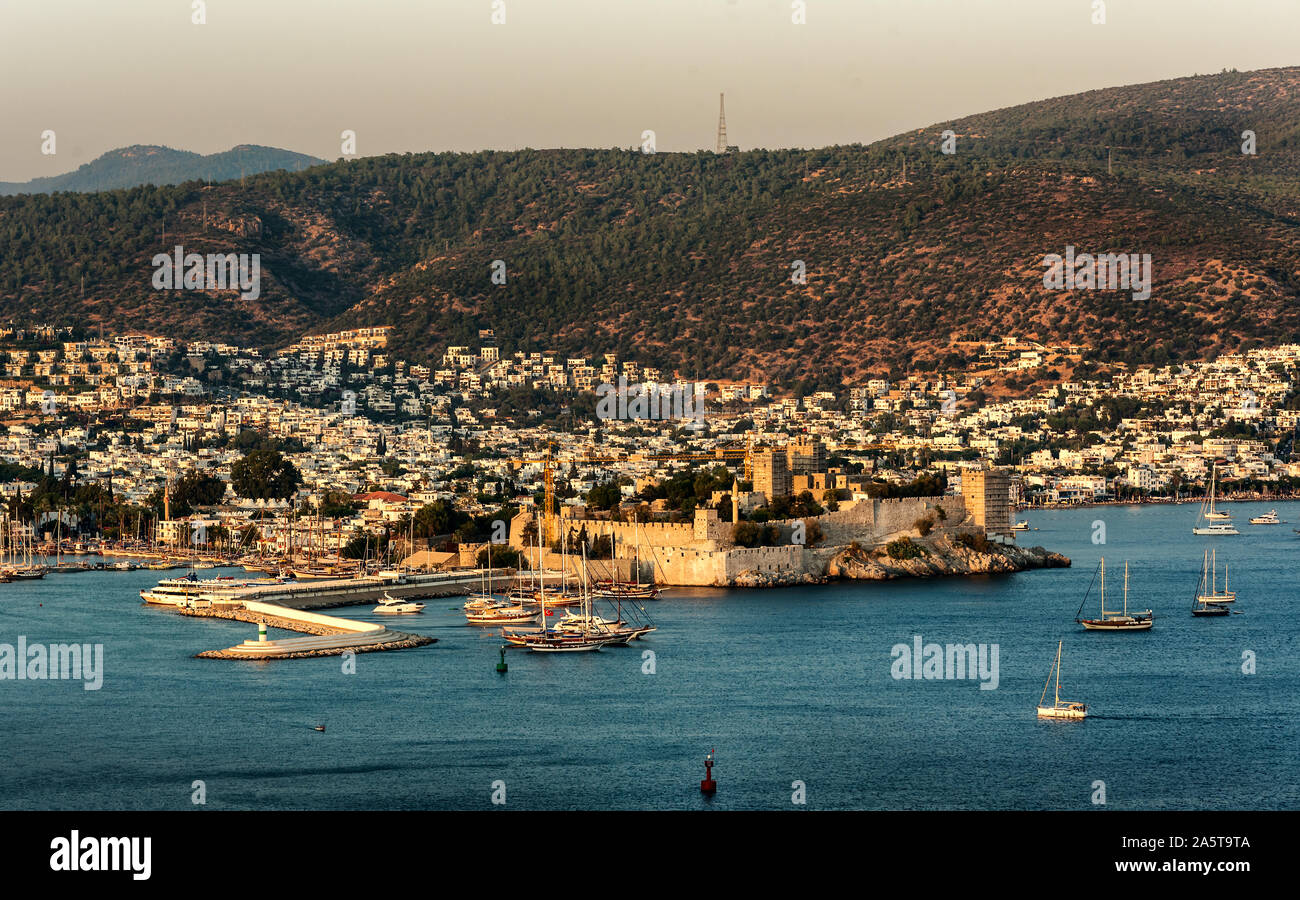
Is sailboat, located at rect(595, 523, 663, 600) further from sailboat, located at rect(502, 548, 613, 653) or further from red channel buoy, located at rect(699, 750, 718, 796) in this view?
red channel buoy, located at rect(699, 750, 718, 796)

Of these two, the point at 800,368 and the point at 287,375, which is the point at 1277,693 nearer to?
the point at 800,368

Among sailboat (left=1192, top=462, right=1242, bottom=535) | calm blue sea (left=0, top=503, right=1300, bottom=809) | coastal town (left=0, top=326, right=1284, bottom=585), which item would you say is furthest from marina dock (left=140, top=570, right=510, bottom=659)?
sailboat (left=1192, top=462, right=1242, bottom=535)

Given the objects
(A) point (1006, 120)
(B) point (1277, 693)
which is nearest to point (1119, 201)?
(A) point (1006, 120)

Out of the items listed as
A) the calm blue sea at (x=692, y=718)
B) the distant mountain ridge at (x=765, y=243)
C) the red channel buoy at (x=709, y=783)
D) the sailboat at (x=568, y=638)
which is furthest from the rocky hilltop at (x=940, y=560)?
the distant mountain ridge at (x=765, y=243)

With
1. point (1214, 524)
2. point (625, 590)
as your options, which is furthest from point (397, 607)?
point (1214, 524)

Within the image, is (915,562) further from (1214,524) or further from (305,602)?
(1214,524)
